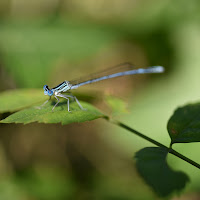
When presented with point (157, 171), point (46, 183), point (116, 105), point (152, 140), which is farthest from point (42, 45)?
point (157, 171)

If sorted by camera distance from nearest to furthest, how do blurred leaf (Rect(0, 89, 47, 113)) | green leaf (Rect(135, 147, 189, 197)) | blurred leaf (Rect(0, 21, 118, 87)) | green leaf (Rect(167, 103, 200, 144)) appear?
green leaf (Rect(135, 147, 189, 197))
green leaf (Rect(167, 103, 200, 144))
blurred leaf (Rect(0, 89, 47, 113))
blurred leaf (Rect(0, 21, 118, 87))

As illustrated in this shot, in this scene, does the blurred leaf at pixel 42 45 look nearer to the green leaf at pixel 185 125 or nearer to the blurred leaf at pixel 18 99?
the blurred leaf at pixel 18 99

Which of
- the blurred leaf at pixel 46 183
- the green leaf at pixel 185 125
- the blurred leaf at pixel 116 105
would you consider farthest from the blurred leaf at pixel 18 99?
the blurred leaf at pixel 46 183

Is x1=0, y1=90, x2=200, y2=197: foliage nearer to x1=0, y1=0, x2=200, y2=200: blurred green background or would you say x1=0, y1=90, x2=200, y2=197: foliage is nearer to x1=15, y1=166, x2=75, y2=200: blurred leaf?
x1=0, y1=0, x2=200, y2=200: blurred green background

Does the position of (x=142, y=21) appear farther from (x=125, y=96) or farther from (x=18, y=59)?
(x=18, y=59)

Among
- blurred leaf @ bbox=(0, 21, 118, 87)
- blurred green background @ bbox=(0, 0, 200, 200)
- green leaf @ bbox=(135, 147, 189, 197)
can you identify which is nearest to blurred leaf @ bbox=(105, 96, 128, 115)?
blurred green background @ bbox=(0, 0, 200, 200)

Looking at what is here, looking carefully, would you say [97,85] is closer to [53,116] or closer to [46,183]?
[46,183]

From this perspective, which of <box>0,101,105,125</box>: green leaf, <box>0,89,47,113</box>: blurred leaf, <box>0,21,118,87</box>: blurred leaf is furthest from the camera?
<box>0,21,118,87</box>: blurred leaf
